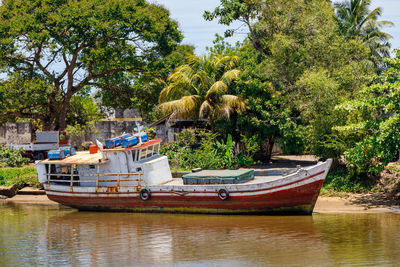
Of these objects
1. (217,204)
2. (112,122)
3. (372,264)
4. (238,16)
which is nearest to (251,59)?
(238,16)

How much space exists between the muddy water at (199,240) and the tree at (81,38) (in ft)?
51.0

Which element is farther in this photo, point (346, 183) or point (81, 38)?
point (81, 38)

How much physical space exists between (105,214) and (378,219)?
11008 mm

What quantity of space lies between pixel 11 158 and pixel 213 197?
17.1m

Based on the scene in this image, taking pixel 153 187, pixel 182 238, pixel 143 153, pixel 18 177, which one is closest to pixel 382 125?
pixel 182 238

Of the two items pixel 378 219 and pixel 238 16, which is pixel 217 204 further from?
pixel 238 16

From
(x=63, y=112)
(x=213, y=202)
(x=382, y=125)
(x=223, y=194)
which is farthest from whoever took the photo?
(x=63, y=112)

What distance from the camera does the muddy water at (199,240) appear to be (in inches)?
565

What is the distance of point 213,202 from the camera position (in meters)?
20.4

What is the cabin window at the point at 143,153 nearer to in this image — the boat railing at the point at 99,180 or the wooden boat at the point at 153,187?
the wooden boat at the point at 153,187

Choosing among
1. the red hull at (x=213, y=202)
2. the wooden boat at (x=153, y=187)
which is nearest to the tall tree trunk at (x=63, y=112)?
the wooden boat at (x=153, y=187)

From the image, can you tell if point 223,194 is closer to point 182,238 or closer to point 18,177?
point 182,238

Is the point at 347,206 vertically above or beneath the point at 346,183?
beneath

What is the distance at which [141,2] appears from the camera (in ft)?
121
